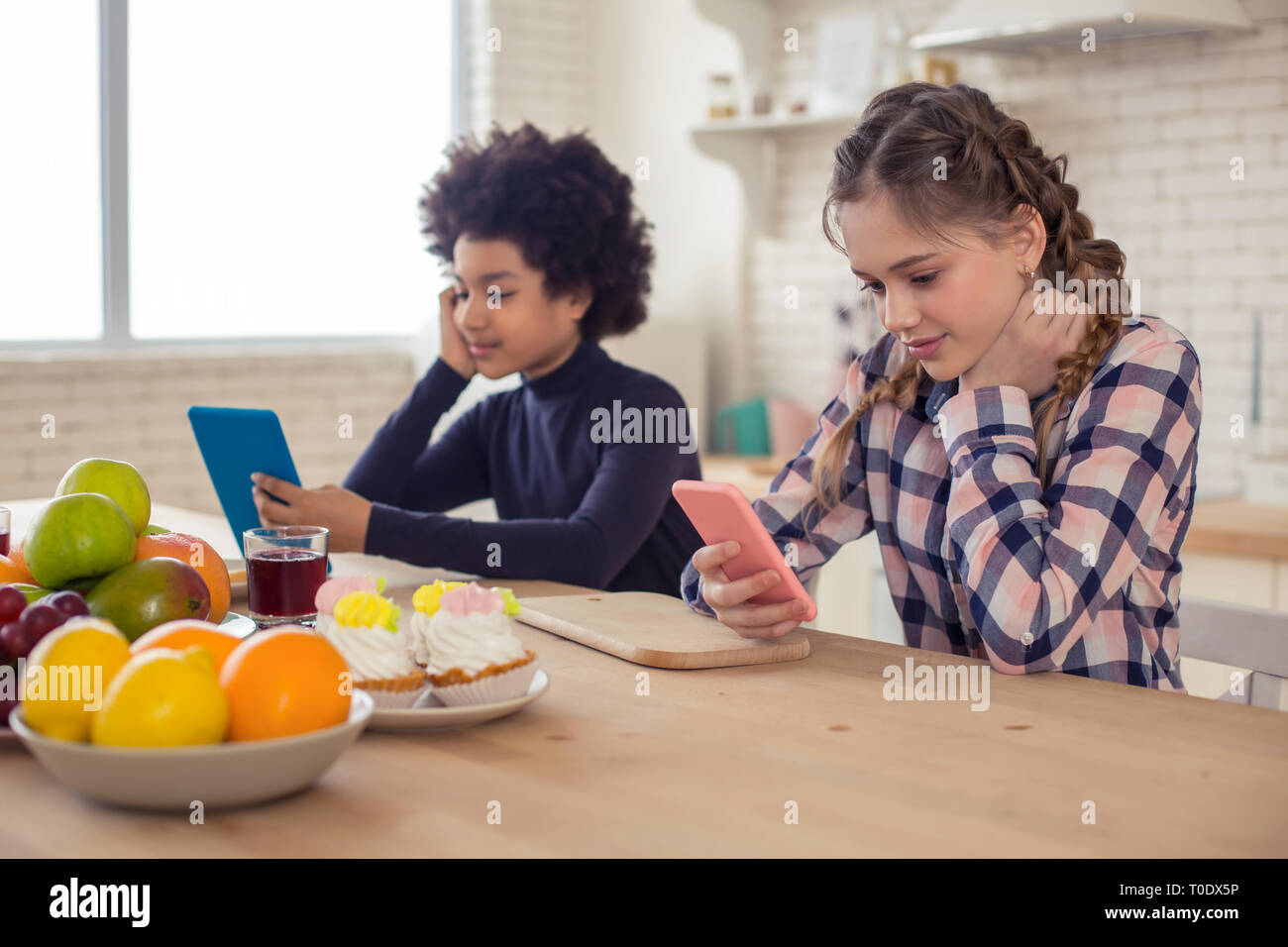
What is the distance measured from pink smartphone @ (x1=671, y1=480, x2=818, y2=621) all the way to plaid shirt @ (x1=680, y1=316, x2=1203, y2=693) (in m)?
0.16

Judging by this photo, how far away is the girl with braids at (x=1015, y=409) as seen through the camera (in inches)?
56.7

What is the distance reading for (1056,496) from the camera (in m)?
1.49

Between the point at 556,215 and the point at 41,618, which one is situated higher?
the point at 556,215

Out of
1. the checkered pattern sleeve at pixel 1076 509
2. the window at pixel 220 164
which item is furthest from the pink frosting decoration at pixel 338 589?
the window at pixel 220 164

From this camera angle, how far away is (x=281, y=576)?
1498 mm

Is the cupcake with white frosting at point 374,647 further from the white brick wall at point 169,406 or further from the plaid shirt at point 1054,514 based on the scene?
the white brick wall at point 169,406

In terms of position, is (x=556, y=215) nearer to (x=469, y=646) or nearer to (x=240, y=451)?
(x=240, y=451)

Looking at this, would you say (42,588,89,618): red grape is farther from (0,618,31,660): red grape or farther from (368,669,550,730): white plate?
(368,669,550,730): white plate

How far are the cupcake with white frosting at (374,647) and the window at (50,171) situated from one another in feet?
11.1

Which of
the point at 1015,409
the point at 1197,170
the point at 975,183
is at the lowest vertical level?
the point at 1015,409

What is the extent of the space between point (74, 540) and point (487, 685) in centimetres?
39

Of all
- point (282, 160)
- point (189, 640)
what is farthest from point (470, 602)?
point (282, 160)

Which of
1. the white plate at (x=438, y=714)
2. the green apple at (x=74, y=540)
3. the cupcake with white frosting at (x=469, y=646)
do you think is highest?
the green apple at (x=74, y=540)

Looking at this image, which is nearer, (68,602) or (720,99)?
(68,602)
